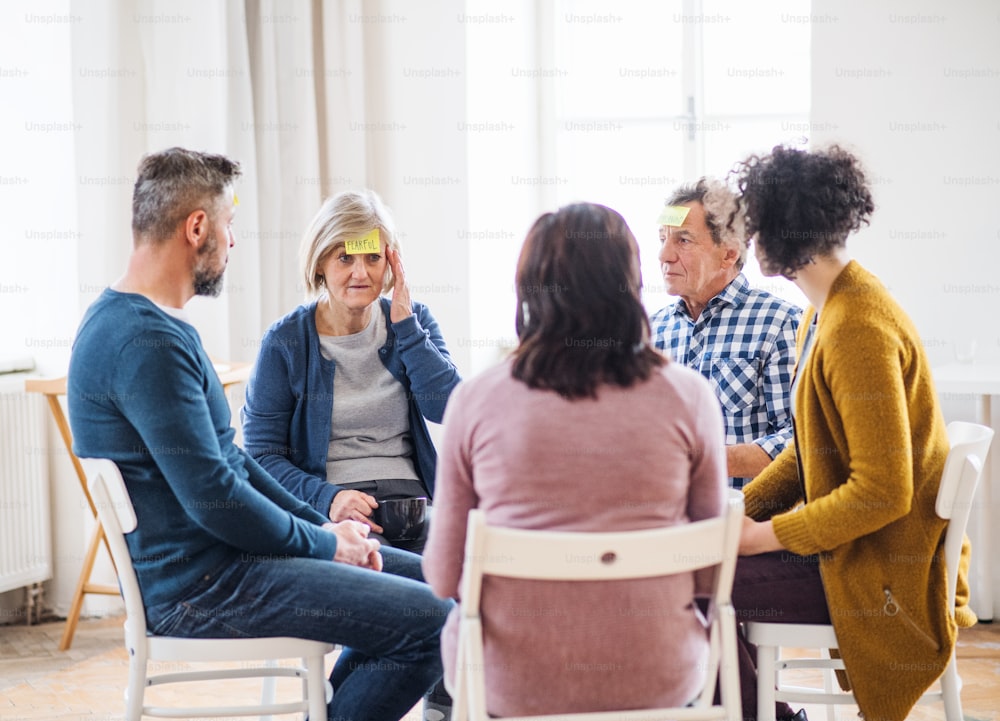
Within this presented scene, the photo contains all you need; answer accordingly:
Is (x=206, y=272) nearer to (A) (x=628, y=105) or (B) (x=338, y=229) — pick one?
(B) (x=338, y=229)

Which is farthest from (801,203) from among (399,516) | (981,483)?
(981,483)

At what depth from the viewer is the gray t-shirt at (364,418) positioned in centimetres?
235

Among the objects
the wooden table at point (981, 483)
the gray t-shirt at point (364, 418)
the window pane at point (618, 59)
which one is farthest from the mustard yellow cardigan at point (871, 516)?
the window pane at point (618, 59)

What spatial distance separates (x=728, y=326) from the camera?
96.2 inches

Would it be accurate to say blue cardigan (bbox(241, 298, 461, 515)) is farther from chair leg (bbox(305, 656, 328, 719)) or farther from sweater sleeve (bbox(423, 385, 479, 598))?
sweater sleeve (bbox(423, 385, 479, 598))

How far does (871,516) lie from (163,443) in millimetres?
1096

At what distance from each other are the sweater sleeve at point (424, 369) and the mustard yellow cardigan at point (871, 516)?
2.77ft

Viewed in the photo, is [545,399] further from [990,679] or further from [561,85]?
[561,85]

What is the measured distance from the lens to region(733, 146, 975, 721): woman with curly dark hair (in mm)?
1688

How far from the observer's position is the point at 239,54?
380cm

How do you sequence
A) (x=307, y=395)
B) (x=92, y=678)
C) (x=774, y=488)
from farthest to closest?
1. (x=92, y=678)
2. (x=307, y=395)
3. (x=774, y=488)

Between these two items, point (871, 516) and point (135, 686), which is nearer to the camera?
point (871, 516)

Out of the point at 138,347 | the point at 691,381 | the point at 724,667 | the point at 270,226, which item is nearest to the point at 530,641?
the point at 724,667

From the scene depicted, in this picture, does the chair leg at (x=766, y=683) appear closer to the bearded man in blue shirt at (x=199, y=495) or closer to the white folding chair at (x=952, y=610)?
the white folding chair at (x=952, y=610)
